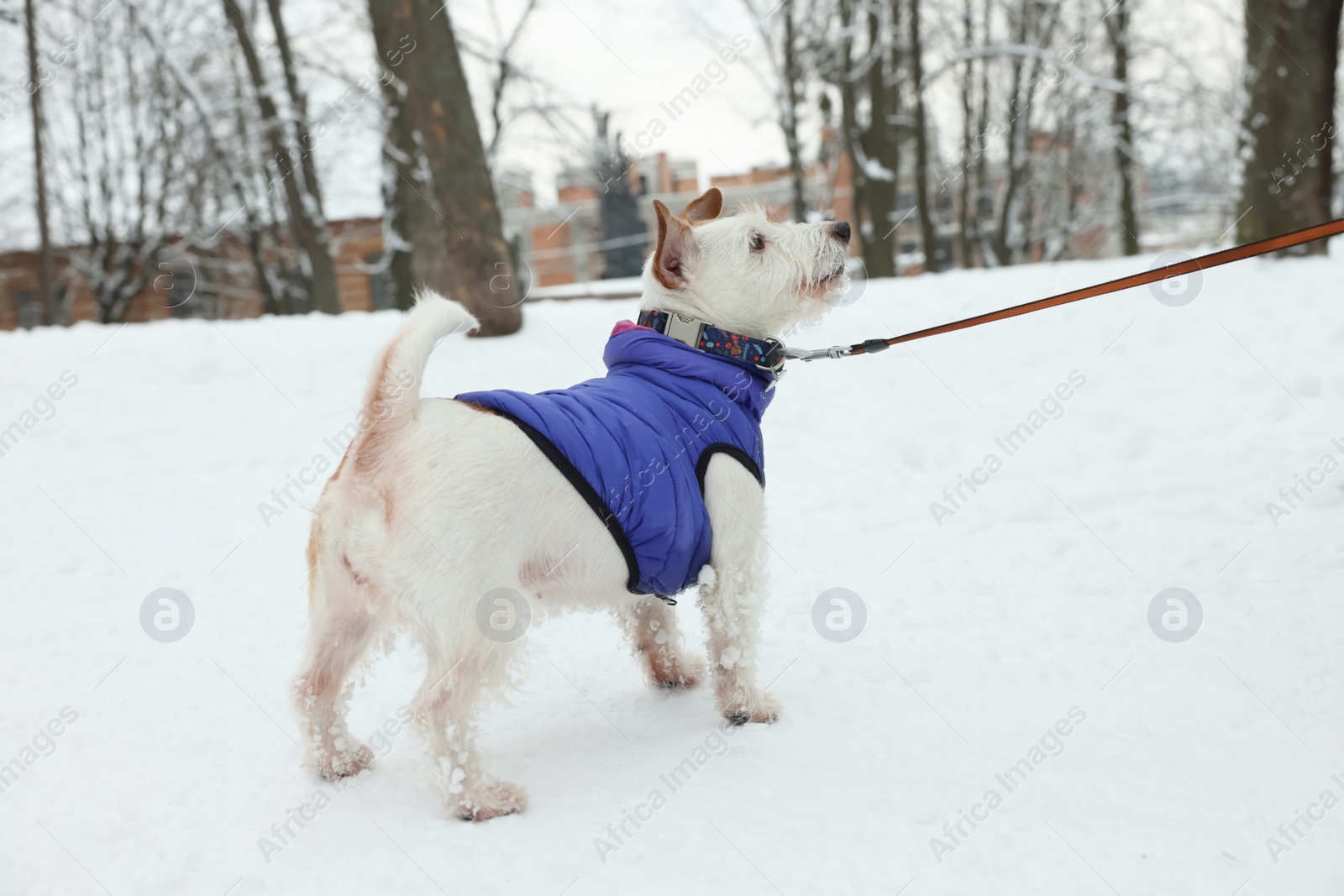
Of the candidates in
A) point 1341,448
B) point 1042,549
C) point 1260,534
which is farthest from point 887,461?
point 1341,448

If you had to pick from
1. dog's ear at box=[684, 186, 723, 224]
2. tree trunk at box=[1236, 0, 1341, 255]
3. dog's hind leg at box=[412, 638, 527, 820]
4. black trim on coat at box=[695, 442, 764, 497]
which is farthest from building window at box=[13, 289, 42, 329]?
black trim on coat at box=[695, 442, 764, 497]

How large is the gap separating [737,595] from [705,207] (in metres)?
1.80

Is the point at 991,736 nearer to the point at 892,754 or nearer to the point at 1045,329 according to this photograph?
the point at 892,754

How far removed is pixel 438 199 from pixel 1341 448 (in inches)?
300

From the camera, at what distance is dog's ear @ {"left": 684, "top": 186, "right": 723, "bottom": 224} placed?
13.4 feet

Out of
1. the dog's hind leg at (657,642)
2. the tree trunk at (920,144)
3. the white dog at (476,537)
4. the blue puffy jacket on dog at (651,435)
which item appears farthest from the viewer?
the tree trunk at (920,144)

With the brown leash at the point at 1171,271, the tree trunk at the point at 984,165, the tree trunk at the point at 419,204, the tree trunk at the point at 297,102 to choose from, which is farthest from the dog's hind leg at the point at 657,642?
the tree trunk at the point at 984,165

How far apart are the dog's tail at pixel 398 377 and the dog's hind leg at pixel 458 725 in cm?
72

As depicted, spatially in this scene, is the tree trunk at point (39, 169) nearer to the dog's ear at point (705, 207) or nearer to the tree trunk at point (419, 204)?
the tree trunk at point (419, 204)

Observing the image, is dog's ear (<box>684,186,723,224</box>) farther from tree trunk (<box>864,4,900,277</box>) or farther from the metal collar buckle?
tree trunk (<box>864,4,900,277</box>)

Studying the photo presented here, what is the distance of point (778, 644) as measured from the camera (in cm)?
437

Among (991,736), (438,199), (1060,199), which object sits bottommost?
(1060,199)

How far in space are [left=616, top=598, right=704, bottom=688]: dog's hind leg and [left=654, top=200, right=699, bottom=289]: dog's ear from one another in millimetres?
1402

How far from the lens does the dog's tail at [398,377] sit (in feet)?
9.73
